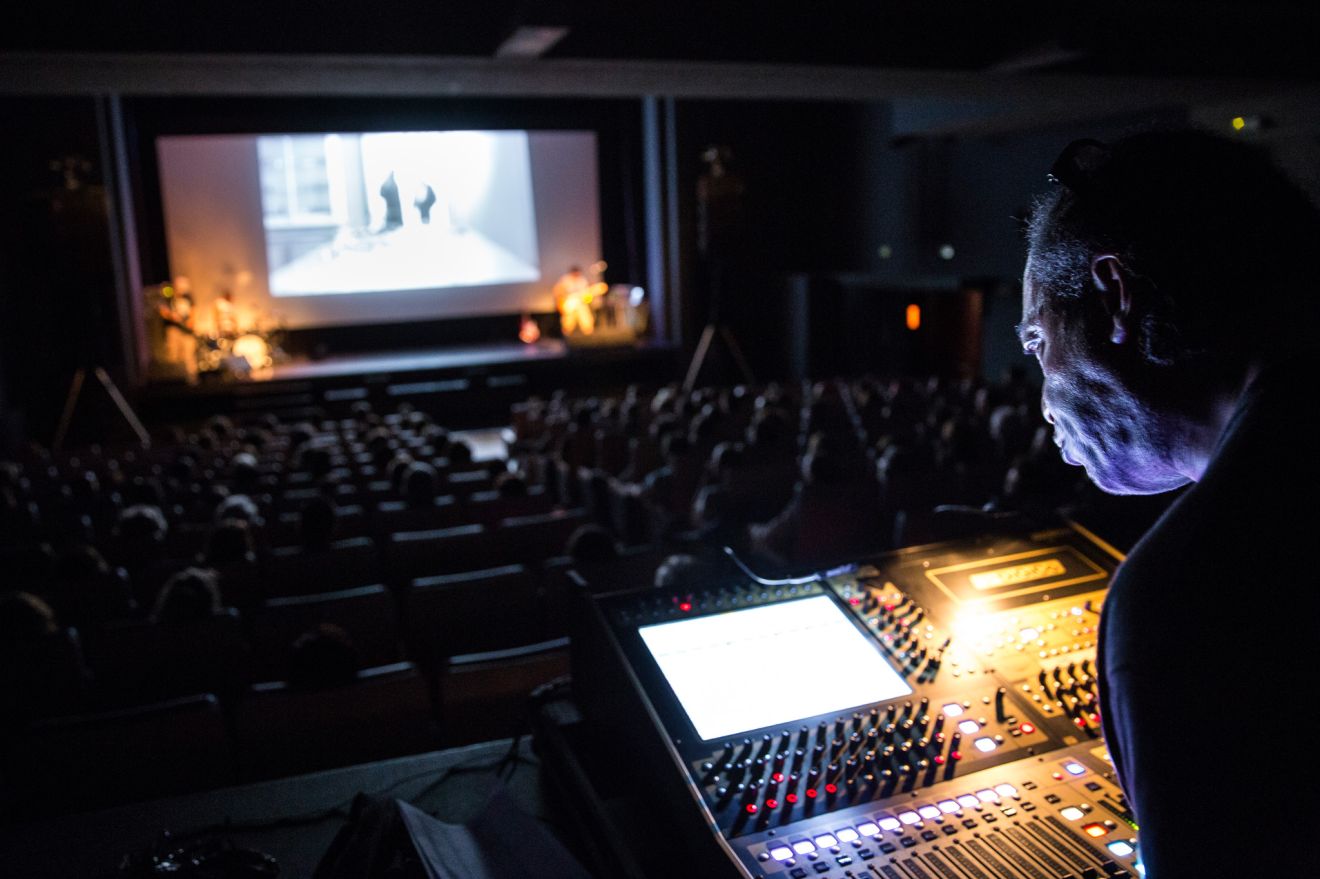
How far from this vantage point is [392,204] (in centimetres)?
1480

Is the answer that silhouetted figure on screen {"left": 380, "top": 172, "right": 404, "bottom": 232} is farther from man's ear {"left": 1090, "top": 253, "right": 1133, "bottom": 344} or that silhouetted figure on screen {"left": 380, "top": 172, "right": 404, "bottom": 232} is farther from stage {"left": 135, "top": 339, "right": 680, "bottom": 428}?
man's ear {"left": 1090, "top": 253, "right": 1133, "bottom": 344}

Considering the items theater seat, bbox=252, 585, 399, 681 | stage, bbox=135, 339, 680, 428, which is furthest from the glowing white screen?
stage, bbox=135, 339, 680, 428

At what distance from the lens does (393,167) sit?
47.9 feet

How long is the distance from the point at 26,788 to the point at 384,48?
15.1 feet

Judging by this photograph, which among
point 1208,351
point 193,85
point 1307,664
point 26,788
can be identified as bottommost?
point 26,788

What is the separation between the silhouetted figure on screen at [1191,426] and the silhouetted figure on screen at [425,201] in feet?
48.7

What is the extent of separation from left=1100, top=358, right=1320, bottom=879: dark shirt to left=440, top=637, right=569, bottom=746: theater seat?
259 cm

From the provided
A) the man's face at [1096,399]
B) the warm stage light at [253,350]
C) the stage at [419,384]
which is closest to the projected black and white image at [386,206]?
the warm stage light at [253,350]

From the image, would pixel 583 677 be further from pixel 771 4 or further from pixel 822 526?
pixel 771 4

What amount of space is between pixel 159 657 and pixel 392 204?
12.4 meters

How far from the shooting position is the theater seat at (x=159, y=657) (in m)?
3.35

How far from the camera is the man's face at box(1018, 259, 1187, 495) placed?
0.86m

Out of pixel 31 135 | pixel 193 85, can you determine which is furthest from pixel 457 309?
pixel 193 85

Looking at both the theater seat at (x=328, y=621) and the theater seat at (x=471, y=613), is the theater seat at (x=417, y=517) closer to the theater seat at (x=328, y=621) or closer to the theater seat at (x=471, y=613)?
the theater seat at (x=471, y=613)
